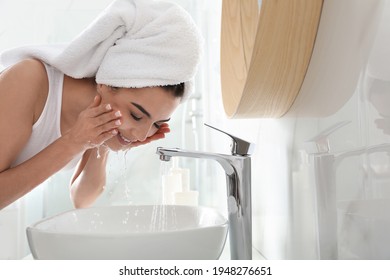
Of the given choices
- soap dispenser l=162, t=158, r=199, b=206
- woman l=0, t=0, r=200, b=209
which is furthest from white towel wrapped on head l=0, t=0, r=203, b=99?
soap dispenser l=162, t=158, r=199, b=206

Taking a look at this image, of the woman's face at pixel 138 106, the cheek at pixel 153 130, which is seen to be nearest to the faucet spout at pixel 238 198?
the woman's face at pixel 138 106

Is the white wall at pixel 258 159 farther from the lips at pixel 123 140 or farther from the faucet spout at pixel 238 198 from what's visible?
the lips at pixel 123 140

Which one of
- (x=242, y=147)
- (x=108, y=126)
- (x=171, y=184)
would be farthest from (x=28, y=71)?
(x=171, y=184)

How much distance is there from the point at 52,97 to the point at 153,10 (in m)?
0.34

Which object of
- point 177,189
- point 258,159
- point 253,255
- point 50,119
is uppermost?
point 50,119

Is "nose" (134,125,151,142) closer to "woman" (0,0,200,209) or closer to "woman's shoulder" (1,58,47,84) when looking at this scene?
"woman" (0,0,200,209)

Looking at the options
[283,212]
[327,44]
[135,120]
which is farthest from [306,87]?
[135,120]

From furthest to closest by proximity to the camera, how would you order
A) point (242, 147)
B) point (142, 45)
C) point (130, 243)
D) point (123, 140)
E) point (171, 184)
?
point (171, 184)
point (123, 140)
point (142, 45)
point (242, 147)
point (130, 243)

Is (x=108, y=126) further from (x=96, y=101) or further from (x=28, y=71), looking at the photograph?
(x=28, y=71)

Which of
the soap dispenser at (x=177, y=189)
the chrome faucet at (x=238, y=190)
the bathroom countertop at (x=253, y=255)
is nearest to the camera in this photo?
the chrome faucet at (x=238, y=190)

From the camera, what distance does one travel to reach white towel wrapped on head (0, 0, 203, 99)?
948 millimetres

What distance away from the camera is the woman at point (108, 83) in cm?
95

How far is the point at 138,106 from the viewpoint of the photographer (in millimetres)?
987

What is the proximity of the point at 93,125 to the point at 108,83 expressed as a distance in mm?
102
